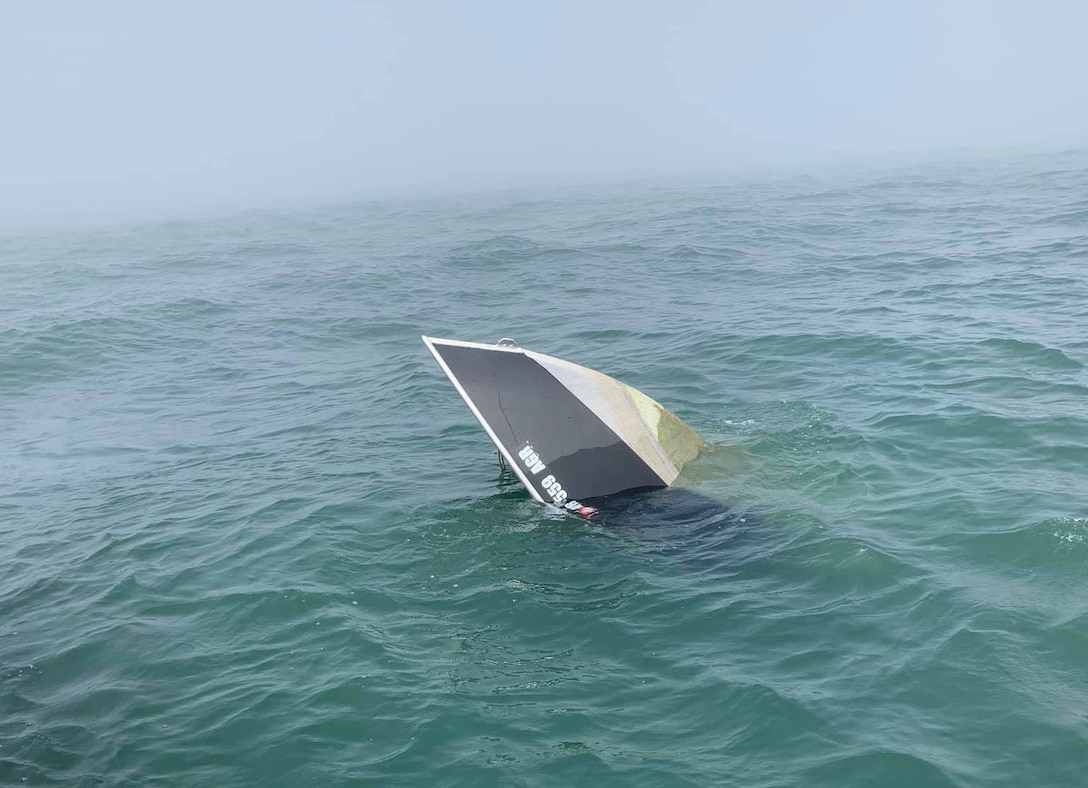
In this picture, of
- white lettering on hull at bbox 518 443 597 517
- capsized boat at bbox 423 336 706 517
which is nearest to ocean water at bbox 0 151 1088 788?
white lettering on hull at bbox 518 443 597 517

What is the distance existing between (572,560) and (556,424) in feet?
7.80

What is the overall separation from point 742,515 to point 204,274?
110ft

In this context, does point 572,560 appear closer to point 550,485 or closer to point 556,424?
point 550,485

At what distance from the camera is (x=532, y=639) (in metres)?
10.2

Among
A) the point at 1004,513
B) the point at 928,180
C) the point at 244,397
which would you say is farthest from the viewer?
the point at 928,180

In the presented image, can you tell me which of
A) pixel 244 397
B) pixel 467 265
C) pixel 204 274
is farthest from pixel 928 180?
pixel 244 397

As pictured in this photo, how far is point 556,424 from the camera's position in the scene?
1336 cm

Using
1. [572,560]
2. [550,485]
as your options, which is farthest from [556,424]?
[572,560]

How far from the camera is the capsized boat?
43.3 feet

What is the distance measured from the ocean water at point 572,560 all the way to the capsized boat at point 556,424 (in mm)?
565

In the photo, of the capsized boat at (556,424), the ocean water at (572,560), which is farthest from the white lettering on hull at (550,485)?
the ocean water at (572,560)

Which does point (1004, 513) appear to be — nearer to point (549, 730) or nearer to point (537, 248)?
point (549, 730)

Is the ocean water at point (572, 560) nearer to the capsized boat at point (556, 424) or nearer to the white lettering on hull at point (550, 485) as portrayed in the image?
the white lettering on hull at point (550, 485)

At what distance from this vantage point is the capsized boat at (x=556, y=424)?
43.3ft
